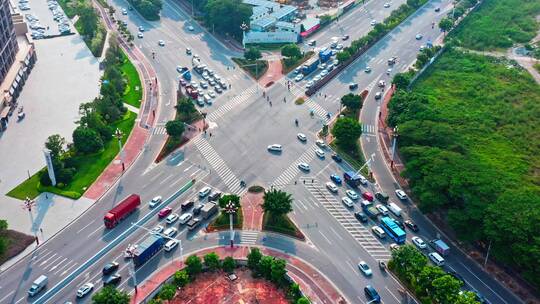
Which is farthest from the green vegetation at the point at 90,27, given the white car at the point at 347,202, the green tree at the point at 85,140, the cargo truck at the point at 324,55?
the white car at the point at 347,202

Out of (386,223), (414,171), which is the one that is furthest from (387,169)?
(386,223)

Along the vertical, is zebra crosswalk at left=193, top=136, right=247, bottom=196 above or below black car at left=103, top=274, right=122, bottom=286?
below

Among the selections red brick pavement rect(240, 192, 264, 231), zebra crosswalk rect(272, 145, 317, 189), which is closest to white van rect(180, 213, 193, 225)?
red brick pavement rect(240, 192, 264, 231)

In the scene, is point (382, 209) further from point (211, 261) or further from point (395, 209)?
point (211, 261)

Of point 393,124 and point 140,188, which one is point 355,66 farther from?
point 140,188

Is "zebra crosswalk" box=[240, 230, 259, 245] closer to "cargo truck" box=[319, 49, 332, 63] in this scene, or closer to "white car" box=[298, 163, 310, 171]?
"white car" box=[298, 163, 310, 171]

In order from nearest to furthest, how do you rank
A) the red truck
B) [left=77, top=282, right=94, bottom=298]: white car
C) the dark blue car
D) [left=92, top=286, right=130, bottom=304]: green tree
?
[left=92, top=286, right=130, bottom=304]: green tree → [left=77, top=282, right=94, bottom=298]: white car → the red truck → the dark blue car
